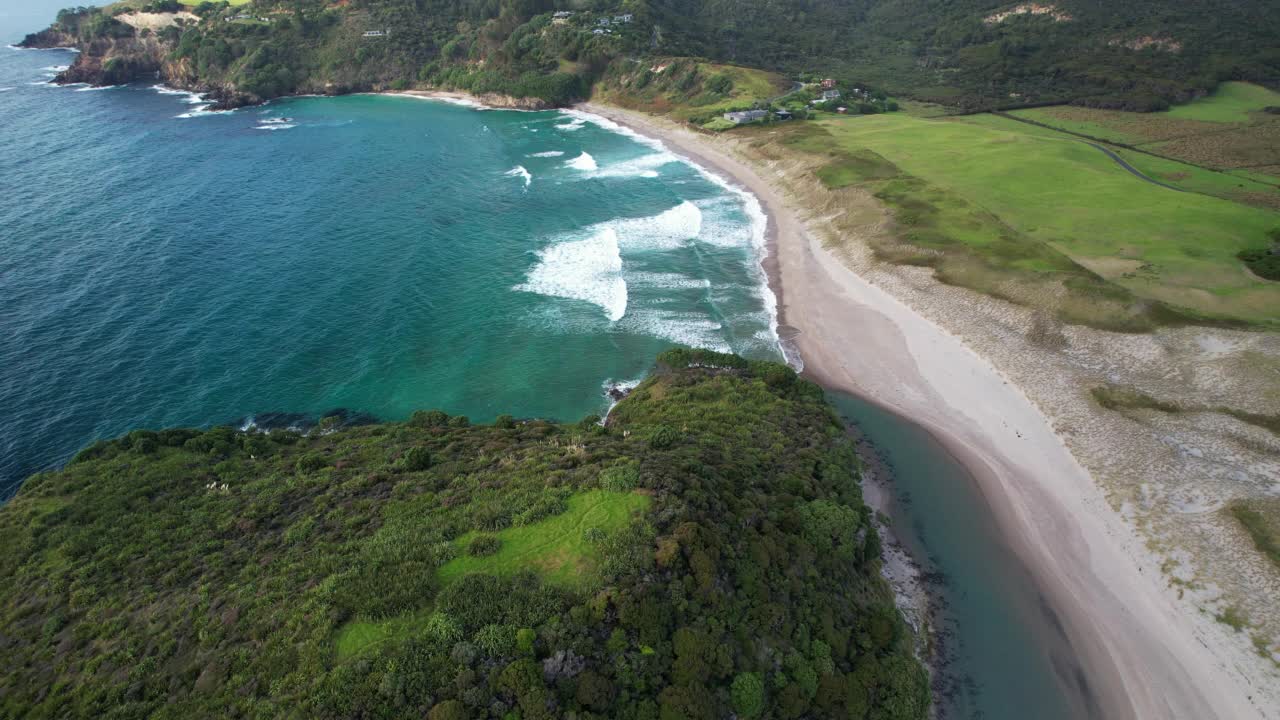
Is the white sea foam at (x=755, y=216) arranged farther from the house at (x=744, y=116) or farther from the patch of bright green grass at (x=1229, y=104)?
the patch of bright green grass at (x=1229, y=104)

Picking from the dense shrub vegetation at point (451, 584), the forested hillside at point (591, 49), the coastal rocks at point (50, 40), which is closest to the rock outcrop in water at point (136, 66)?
the forested hillside at point (591, 49)

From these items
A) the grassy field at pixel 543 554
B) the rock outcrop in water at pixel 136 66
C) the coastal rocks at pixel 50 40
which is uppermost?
the coastal rocks at pixel 50 40

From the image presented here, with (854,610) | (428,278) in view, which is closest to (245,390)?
(428,278)

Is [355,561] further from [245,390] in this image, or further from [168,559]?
[245,390]

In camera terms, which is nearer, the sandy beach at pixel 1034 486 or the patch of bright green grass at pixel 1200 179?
the sandy beach at pixel 1034 486

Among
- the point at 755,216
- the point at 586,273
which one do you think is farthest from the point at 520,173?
the point at 755,216

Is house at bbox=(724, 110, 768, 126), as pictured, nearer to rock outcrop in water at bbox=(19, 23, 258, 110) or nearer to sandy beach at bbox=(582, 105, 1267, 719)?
sandy beach at bbox=(582, 105, 1267, 719)
